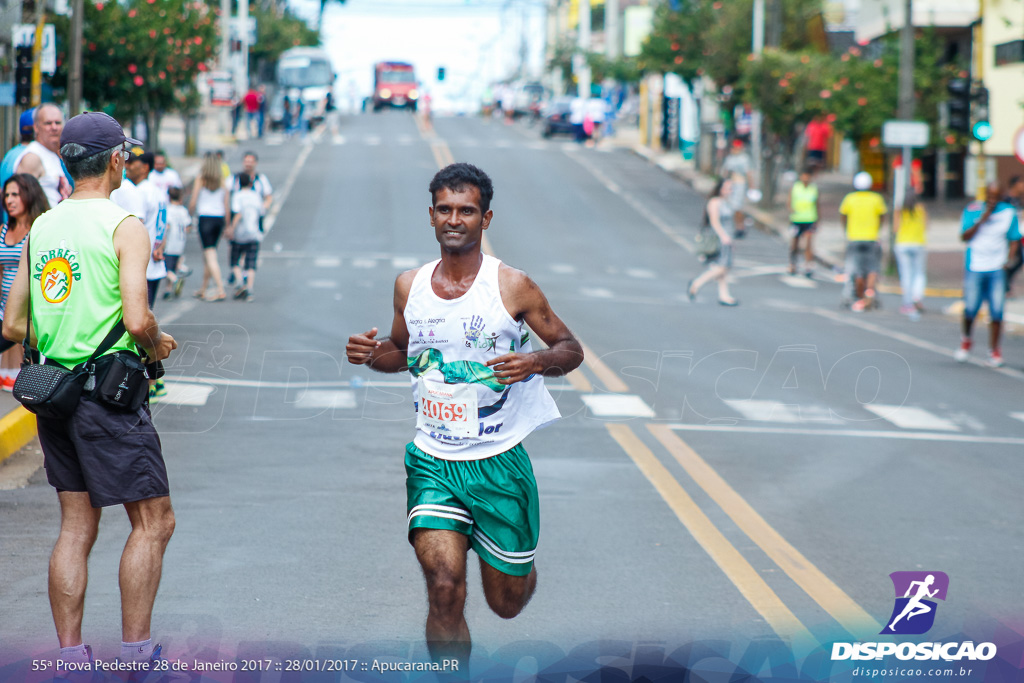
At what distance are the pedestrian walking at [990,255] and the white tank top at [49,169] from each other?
9155mm

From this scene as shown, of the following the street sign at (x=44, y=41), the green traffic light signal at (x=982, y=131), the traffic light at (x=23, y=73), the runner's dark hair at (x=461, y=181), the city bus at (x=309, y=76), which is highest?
the city bus at (x=309, y=76)

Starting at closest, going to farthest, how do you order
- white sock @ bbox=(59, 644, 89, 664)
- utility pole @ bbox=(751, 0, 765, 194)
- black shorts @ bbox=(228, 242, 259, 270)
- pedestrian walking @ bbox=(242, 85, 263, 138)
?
white sock @ bbox=(59, 644, 89, 664) → black shorts @ bbox=(228, 242, 259, 270) → utility pole @ bbox=(751, 0, 765, 194) → pedestrian walking @ bbox=(242, 85, 263, 138)

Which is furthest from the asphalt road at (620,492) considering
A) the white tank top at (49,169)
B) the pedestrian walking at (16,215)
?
the white tank top at (49,169)

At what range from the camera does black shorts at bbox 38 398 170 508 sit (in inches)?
185

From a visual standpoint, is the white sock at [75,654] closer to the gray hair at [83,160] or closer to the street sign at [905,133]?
the gray hair at [83,160]

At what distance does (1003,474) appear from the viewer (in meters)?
9.45

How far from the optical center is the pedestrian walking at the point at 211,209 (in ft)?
59.8

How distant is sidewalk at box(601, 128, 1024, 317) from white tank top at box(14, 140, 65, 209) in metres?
14.0

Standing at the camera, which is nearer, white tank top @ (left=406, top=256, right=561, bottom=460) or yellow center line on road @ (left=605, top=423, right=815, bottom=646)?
white tank top @ (left=406, top=256, right=561, bottom=460)

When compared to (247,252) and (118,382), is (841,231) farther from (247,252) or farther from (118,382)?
(118,382)

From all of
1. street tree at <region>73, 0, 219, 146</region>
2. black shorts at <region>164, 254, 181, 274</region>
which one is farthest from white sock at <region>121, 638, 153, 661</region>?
street tree at <region>73, 0, 219, 146</region>

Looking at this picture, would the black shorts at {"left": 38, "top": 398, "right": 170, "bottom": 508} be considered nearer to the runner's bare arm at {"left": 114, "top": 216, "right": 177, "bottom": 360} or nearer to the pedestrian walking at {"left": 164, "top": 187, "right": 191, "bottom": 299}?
the runner's bare arm at {"left": 114, "top": 216, "right": 177, "bottom": 360}

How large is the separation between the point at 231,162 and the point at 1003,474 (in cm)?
3652

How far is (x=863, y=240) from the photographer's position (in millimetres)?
20891
